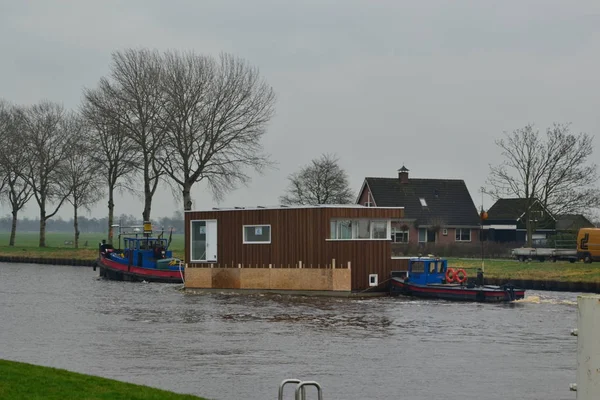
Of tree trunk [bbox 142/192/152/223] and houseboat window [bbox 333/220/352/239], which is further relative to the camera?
tree trunk [bbox 142/192/152/223]

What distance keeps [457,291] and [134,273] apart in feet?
77.8

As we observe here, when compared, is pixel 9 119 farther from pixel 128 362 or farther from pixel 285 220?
pixel 128 362

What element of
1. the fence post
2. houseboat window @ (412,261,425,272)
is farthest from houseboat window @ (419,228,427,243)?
the fence post

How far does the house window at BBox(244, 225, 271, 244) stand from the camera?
137 feet

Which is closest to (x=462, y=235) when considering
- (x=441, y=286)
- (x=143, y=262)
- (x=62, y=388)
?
(x=143, y=262)

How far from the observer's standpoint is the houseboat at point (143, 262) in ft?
177

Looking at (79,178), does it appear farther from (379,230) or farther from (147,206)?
(379,230)

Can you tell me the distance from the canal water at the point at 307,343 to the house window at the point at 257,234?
2.61 meters

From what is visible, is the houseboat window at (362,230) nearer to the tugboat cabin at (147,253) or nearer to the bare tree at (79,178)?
the tugboat cabin at (147,253)

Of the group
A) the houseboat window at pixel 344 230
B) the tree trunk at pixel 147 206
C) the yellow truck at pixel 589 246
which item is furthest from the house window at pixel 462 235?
the houseboat window at pixel 344 230

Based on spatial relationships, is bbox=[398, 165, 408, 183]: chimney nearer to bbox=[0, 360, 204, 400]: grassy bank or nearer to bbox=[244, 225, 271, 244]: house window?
bbox=[244, 225, 271, 244]: house window

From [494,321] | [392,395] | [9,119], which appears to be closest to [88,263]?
[9,119]

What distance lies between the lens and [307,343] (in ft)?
82.6

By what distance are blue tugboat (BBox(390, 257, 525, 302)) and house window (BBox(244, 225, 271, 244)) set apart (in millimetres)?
5641
